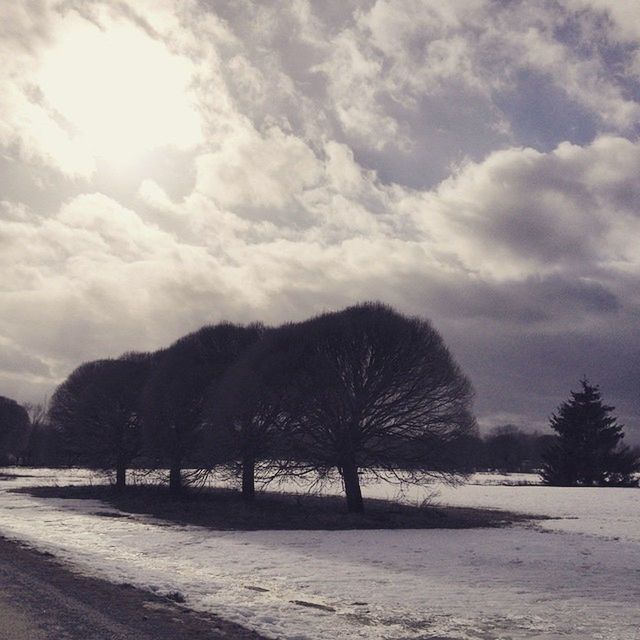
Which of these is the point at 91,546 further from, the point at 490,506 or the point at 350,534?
the point at 490,506

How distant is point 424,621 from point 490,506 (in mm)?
29758

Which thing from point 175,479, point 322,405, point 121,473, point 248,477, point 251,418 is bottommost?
point 175,479

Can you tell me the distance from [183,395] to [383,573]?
30.2 meters

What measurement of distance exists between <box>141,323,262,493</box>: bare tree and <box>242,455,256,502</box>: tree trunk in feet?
15.7

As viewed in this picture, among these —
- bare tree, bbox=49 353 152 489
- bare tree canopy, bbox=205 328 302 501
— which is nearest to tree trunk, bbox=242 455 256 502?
bare tree canopy, bbox=205 328 302 501

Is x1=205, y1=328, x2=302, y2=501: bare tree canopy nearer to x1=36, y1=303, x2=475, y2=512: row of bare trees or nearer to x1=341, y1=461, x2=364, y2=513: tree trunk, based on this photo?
x1=36, y1=303, x2=475, y2=512: row of bare trees

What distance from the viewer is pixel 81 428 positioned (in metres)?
50.5

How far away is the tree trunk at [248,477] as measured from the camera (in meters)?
37.4

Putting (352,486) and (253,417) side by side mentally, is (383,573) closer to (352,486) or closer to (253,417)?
(352,486)

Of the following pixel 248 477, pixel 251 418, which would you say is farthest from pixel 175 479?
pixel 251 418

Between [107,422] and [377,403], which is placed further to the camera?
[107,422]

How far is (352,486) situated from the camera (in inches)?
1252

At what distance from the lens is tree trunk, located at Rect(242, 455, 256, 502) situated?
37.4 metres

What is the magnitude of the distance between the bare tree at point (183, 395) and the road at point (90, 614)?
1192 inches
